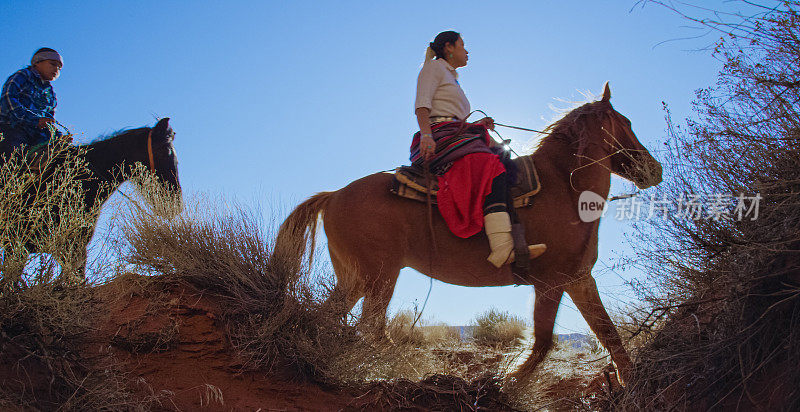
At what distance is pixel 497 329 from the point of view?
9125 millimetres

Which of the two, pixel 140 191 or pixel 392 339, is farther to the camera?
pixel 140 191

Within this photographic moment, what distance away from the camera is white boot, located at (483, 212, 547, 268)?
14.7ft

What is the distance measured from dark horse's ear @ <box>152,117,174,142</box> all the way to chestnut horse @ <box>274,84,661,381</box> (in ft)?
7.45

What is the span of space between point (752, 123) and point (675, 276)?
111cm

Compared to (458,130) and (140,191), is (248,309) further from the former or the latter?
(458,130)

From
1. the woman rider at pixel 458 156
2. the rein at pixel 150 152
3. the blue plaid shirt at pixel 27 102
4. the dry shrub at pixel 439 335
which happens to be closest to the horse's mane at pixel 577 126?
the woman rider at pixel 458 156

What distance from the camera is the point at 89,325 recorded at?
365 cm

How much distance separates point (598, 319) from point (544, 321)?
0.45 m

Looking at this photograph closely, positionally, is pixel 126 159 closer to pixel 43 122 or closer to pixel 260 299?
pixel 43 122

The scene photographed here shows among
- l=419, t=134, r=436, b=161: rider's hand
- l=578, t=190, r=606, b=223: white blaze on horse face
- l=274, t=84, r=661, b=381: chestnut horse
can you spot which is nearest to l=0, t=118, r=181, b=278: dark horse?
l=274, t=84, r=661, b=381: chestnut horse

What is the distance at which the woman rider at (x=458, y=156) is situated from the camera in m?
4.59

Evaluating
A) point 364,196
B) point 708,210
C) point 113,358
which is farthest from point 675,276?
point 113,358

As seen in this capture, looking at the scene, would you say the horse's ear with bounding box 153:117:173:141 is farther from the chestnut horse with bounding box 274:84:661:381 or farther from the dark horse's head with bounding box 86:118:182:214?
the chestnut horse with bounding box 274:84:661:381

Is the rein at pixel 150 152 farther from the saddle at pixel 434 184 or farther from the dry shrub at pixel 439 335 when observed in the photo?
the dry shrub at pixel 439 335
